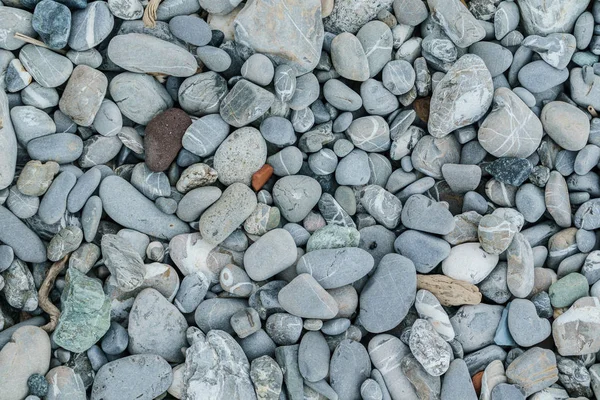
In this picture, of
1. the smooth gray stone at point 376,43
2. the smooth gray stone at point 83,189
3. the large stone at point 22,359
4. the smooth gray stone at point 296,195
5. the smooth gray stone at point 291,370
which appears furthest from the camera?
the smooth gray stone at point 376,43

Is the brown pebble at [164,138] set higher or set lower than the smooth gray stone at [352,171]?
higher

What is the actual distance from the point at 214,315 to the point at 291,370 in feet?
1.13

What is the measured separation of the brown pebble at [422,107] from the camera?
2.54 meters

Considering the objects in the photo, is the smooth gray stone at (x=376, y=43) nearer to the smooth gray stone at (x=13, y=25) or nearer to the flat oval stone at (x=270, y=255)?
the flat oval stone at (x=270, y=255)

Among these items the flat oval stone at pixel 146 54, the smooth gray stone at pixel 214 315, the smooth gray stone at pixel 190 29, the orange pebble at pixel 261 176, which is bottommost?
the smooth gray stone at pixel 214 315

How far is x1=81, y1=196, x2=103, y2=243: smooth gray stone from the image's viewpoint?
2.25 m

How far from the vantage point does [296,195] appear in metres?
2.37

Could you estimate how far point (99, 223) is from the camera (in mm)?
2322

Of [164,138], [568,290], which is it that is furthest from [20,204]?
[568,290]

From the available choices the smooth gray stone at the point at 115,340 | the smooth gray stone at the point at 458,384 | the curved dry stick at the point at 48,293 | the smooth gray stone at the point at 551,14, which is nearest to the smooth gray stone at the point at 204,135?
the curved dry stick at the point at 48,293

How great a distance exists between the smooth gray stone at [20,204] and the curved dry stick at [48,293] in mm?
209

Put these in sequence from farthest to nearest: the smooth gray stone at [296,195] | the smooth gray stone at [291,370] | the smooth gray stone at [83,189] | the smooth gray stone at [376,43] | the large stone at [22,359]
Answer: the smooth gray stone at [376,43] < the smooth gray stone at [296,195] < the smooth gray stone at [83,189] < the smooth gray stone at [291,370] < the large stone at [22,359]

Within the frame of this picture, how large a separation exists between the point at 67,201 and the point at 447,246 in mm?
1439

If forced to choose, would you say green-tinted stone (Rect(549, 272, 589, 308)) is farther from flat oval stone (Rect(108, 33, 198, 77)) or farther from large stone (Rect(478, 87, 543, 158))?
flat oval stone (Rect(108, 33, 198, 77))
